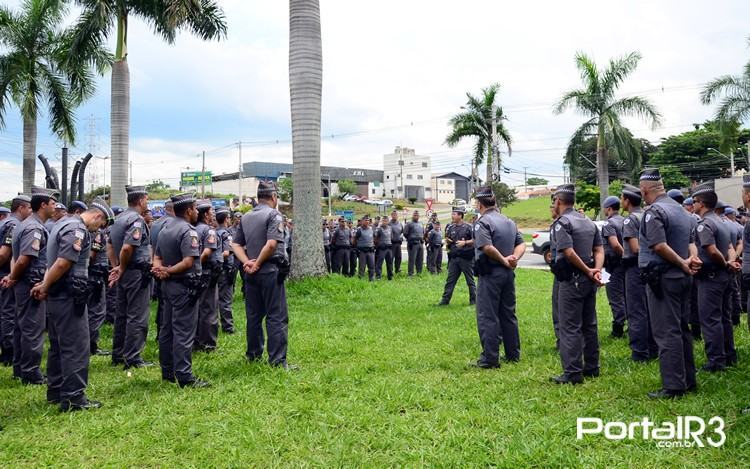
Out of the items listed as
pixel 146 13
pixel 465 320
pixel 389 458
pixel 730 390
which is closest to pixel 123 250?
pixel 389 458

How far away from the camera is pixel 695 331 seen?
26.6 ft

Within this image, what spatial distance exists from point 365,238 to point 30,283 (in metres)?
11.7

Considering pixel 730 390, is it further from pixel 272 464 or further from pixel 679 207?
pixel 272 464

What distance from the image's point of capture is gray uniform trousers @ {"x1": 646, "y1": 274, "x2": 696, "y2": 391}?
17.4 ft

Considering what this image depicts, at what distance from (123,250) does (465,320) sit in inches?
223

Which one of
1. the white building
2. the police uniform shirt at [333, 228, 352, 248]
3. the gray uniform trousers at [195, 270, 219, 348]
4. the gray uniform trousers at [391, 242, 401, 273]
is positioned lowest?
the gray uniform trousers at [195, 270, 219, 348]

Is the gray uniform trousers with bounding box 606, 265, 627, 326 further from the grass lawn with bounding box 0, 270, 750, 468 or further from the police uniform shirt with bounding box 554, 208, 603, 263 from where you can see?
the police uniform shirt with bounding box 554, 208, 603, 263

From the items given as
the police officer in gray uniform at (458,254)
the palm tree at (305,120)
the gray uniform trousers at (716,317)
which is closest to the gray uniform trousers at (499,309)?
the gray uniform trousers at (716,317)

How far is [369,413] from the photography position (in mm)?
5082

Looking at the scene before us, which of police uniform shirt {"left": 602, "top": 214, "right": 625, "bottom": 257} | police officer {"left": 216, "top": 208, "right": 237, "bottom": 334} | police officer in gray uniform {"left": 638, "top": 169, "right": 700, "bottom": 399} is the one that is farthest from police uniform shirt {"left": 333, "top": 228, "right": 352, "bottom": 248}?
police officer in gray uniform {"left": 638, "top": 169, "right": 700, "bottom": 399}

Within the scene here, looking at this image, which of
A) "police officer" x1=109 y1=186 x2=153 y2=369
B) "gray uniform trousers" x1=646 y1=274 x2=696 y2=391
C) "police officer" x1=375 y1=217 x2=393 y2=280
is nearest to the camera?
"gray uniform trousers" x1=646 y1=274 x2=696 y2=391

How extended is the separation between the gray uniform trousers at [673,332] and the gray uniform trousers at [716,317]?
107 cm

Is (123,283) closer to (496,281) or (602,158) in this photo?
(496,281)

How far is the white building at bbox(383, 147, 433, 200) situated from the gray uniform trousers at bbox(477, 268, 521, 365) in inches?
3626
